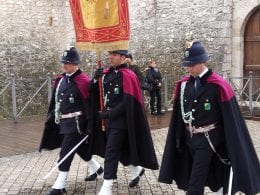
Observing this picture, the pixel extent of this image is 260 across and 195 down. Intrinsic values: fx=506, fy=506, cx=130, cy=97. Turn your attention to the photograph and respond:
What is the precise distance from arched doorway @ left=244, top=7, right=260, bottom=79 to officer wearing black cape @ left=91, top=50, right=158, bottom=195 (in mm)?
9084

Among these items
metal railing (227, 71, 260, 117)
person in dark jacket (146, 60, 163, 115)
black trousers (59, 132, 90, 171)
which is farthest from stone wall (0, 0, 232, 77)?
black trousers (59, 132, 90, 171)

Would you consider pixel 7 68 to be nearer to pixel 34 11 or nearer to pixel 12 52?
pixel 12 52

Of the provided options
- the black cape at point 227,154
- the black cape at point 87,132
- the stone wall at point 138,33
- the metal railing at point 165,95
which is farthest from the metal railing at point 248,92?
the black cape at point 227,154

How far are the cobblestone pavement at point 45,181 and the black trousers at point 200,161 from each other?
1.39 meters

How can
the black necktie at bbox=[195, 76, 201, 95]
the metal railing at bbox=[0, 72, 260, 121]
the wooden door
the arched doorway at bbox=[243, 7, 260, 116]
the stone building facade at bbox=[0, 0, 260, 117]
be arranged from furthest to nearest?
the stone building facade at bbox=[0, 0, 260, 117], the wooden door, the arched doorway at bbox=[243, 7, 260, 116], the metal railing at bbox=[0, 72, 260, 121], the black necktie at bbox=[195, 76, 201, 95]

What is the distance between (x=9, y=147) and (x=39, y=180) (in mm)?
2786

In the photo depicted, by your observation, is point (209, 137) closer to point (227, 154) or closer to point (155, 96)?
point (227, 154)

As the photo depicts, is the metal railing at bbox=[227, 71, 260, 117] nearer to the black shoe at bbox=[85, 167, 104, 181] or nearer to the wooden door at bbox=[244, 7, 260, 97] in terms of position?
the wooden door at bbox=[244, 7, 260, 97]

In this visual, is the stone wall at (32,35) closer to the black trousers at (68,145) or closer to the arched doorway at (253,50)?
the arched doorway at (253,50)

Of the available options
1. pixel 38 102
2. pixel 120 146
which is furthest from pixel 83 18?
pixel 38 102

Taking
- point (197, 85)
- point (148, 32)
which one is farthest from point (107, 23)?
point (148, 32)

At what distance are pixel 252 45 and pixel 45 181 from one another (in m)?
9.61

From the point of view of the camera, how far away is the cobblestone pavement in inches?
241

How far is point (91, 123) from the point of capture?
20.2ft
